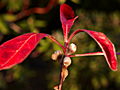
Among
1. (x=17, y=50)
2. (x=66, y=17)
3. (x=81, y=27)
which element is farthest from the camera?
(x=81, y=27)

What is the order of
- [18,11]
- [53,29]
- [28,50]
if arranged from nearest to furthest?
[28,50], [18,11], [53,29]

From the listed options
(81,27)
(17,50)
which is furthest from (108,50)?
(81,27)

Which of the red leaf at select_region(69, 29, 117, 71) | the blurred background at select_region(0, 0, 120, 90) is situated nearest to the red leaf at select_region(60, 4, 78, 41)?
the red leaf at select_region(69, 29, 117, 71)

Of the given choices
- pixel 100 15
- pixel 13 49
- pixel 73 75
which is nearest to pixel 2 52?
pixel 13 49

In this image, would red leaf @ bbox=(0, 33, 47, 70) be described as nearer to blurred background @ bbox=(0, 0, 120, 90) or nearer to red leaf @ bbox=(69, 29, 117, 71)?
red leaf @ bbox=(69, 29, 117, 71)

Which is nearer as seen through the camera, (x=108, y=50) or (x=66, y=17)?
(x=108, y=50)

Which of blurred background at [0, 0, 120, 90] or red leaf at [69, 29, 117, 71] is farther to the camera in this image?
blurred background at [0, 0, 120, 90]

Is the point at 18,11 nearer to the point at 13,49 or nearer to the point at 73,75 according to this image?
the point at 73,75

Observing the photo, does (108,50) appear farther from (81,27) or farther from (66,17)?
(81,27)
